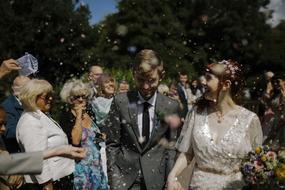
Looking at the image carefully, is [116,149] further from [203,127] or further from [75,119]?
[75,119]

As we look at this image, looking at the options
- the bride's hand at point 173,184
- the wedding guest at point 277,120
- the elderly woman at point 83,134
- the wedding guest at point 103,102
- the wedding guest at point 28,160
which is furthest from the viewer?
the wedding guest at point 277,120

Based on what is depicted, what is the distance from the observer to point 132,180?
4.60 meters

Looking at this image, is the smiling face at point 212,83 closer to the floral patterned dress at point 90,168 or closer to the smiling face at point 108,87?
the floral patterned dress at point 90,168

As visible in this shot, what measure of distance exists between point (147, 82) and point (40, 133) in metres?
1.06

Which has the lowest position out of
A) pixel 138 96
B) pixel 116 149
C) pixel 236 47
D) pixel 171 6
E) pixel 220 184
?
pixel 220 184

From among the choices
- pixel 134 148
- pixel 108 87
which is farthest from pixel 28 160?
pixel 108 87

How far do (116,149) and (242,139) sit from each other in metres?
1.06

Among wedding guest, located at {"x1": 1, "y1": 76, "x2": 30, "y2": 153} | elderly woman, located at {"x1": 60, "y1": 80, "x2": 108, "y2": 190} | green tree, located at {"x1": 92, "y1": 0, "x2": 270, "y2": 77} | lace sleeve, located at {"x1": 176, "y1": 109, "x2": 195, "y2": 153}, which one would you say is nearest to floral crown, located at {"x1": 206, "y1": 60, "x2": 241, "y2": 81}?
Answer: lace sleeve, located at {"x1": 176, "y1": 109, "x2": 195, "y2": 153}

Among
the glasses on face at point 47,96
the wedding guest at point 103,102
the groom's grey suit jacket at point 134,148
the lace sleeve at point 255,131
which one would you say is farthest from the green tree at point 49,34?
the lace sleeve at point 255,131

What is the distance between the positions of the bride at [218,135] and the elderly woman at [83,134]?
1.68 metres

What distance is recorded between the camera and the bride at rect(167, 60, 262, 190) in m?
4.27

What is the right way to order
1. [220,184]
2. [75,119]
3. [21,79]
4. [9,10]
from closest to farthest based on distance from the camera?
1. [220,184]
2. [75,119]
3. [21,79]
4. [9,10]

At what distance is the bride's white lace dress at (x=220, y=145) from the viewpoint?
4270mm

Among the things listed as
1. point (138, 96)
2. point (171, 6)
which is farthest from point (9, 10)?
point (138, 96)
